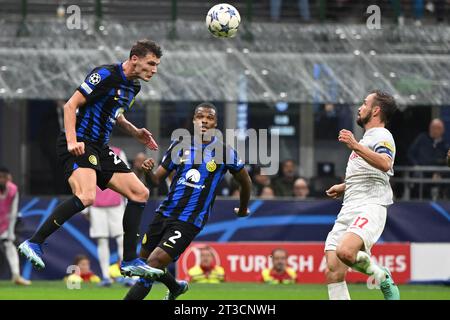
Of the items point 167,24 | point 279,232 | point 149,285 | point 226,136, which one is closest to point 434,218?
point 279,232

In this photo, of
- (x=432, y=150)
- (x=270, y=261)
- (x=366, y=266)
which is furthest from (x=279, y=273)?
(x=366, y=266)

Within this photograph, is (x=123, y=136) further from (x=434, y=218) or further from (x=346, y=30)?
(x=434, y=218)

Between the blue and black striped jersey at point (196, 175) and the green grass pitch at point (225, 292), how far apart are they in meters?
2.43

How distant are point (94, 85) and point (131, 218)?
135 cm

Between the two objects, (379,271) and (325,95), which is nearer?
(379,271)

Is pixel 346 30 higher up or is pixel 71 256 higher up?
pixel 346 30

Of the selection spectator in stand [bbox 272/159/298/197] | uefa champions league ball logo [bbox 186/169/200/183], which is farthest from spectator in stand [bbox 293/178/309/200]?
uefa champions league ball logo [bbox 186/169/200/183]

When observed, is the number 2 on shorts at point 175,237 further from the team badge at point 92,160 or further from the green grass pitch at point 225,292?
the green grass pitch at point 225,292

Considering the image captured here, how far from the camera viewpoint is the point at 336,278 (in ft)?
33.3

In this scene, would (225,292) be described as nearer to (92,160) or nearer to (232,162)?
(232,162)

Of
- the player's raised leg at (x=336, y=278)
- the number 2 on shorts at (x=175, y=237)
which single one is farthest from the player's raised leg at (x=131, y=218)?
the player's raised leg at (x=336, y=278)

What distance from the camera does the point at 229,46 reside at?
60.3ft

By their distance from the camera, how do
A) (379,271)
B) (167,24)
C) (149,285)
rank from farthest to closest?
(167,24) < (149,285) < (379,271)

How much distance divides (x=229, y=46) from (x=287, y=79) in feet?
3.72
